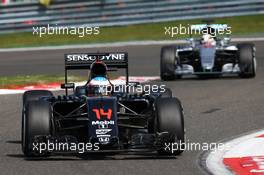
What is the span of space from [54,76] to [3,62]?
6851mm

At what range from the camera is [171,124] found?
10758 millimetres

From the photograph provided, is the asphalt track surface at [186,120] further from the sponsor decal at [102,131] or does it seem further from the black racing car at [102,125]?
the sponsor decal at [102,131]

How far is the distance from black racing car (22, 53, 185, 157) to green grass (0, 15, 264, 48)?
22044 millimetres

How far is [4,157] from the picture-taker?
11.0m

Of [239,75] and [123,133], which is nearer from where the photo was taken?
[123,133]

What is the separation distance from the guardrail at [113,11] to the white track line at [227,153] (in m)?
21.5

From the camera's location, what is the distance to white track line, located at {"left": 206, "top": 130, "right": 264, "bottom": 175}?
980 cm

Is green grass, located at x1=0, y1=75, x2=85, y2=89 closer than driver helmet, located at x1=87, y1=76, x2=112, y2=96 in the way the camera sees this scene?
No

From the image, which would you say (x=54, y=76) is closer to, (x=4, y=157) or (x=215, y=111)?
(x=215, y=111)

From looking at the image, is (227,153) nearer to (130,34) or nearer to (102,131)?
(102,131)

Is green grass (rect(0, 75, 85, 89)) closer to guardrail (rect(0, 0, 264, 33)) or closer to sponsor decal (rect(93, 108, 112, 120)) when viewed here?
sponsor decal (rect(93, 108, 112, 120))

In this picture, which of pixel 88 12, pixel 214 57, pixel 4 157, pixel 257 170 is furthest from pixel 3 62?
pixel 257 170

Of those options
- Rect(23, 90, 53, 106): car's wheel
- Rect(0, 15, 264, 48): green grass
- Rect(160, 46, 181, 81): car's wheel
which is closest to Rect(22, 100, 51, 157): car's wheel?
Rect(23, 90, 53, 106): car's wheel

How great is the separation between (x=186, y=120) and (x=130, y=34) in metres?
20.0
